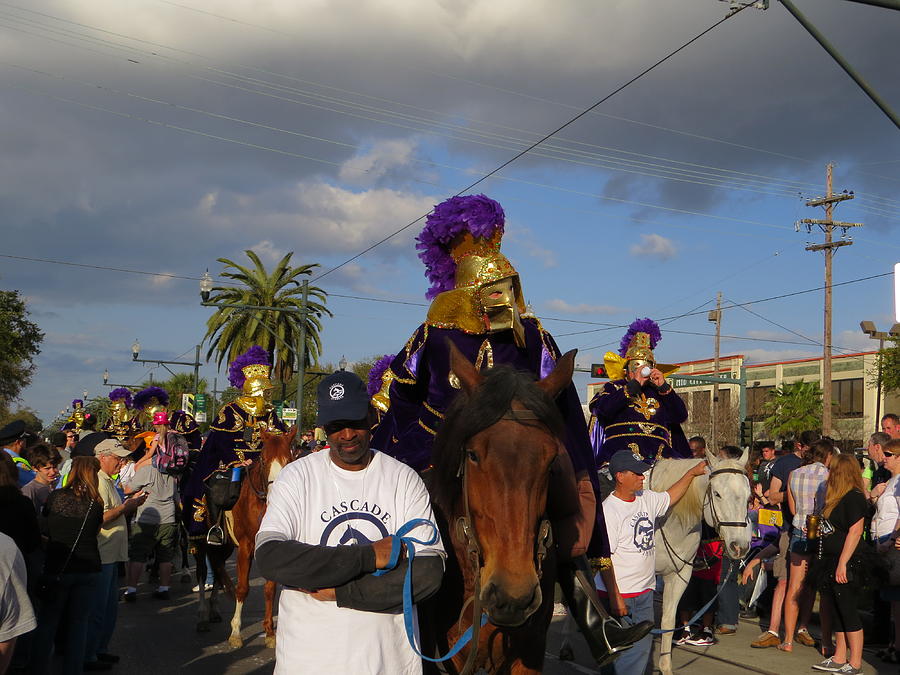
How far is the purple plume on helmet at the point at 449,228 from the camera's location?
550cm

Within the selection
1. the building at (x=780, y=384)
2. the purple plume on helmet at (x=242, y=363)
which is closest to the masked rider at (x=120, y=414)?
the purple plume on helmet at (x=242, y=363)

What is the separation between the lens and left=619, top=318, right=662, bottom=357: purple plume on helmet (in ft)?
36.6

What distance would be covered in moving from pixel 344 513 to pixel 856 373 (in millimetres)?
62144

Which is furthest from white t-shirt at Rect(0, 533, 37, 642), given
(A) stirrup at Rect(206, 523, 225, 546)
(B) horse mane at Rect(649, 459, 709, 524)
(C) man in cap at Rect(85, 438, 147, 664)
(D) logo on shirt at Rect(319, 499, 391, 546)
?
(B) horse mane at Rect(649, 459, 709, 524)

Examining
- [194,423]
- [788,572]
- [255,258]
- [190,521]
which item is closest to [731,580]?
[788,572]

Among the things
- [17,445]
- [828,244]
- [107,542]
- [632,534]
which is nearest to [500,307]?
[632,534]

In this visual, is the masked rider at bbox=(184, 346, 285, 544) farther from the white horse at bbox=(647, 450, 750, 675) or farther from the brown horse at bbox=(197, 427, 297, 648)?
the white horse at bbox=(647, 450, 750, 675)

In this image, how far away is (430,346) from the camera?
5164 mm

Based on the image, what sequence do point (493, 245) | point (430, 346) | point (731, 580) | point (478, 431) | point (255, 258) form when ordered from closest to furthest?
1. point (478, 431)
2. point (430, 346)
3. point (493, 245)
4. point (731, 580)
5. point (255, 258)

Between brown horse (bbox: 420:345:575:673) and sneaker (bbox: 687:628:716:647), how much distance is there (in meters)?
7.34

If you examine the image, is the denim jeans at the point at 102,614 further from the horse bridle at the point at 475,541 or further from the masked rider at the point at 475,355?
the horse bridle at the point at 475,541

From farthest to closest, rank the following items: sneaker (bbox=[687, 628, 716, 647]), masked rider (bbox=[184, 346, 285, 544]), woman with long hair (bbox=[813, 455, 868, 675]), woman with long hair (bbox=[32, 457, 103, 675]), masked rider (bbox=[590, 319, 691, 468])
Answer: masked rider (bbox=[184, 346, 285, 544])
sneaker (bbox=[687, 628, 716, 647])
masked rider (bbox=[590, 319, 691, 468])
woman with long hair (bbox=[813, 455, 868, 675])
woman with long hair (bbox=[32, 457, 103, 675])

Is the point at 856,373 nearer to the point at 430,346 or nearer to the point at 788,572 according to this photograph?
the point at 788,572

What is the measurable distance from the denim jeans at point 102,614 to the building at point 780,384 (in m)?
46.3
